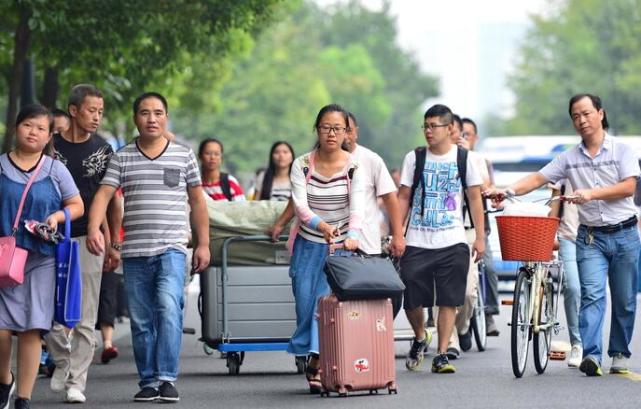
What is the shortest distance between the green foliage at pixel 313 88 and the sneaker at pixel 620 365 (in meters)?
20.4

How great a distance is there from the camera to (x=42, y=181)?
9.33 m

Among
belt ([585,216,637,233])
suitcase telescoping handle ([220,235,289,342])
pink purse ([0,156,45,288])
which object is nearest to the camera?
pink purse ([0,156,45,288])

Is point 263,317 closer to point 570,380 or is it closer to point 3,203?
point 570,380

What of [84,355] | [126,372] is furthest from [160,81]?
[84,355]

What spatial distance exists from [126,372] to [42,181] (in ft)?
12.5

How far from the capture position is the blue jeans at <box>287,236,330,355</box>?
10.5m

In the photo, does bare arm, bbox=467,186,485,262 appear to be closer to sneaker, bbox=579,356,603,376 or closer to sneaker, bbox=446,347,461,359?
sneaker, bbox=579,356,603,376

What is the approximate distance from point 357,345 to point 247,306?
2.34 m

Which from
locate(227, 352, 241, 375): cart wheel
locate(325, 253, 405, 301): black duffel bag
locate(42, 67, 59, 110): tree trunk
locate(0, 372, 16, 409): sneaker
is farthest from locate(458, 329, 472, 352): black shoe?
locate(42, 67, 59, 110): tree trunk

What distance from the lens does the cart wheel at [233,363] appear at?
485 inches

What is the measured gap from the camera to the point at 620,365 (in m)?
11.4

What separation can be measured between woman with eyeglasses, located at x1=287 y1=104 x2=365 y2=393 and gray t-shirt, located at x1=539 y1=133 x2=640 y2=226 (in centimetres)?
177

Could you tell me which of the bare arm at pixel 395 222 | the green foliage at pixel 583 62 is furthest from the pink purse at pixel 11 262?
the green foliage at pixel 583 62

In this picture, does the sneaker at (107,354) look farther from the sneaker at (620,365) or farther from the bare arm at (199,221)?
the sneaker at (620,365)
